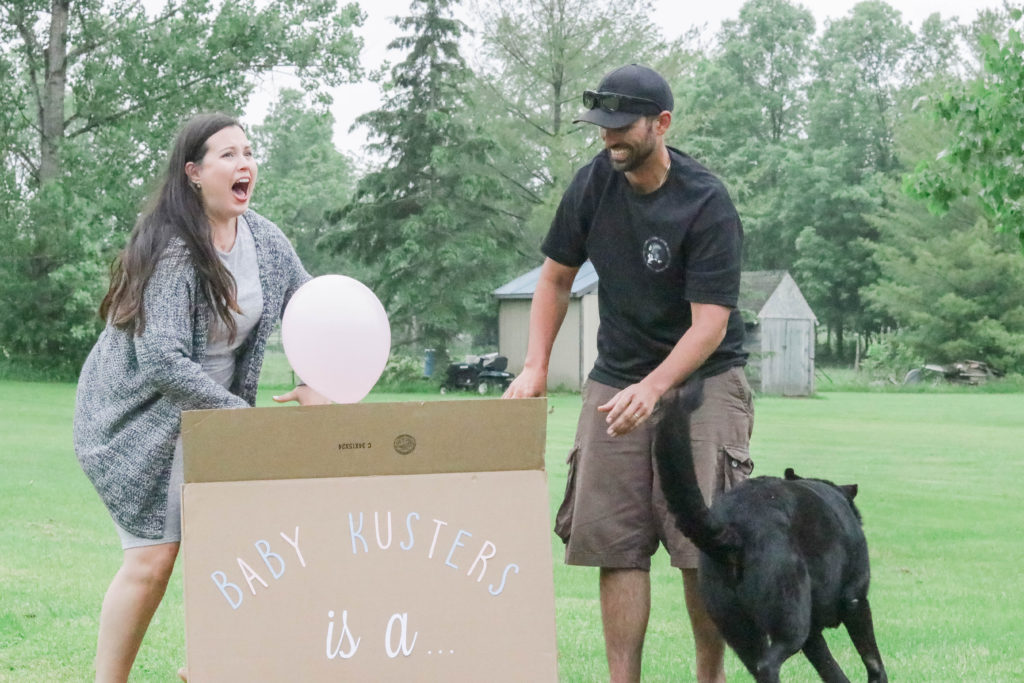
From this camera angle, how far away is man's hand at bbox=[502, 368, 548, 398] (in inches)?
137

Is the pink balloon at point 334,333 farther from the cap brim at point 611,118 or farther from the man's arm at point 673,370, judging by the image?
the cap brim at point 611,118

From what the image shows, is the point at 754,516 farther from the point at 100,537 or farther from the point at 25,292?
the point at 25,292

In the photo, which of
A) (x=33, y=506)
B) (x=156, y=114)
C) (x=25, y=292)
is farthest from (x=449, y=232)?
(x=33, y=506)

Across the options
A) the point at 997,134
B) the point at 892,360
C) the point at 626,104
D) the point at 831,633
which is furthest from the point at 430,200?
the point at 626,104

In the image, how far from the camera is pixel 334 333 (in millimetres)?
2850

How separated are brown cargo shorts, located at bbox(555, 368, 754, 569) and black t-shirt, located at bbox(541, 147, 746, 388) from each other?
115 millimetres

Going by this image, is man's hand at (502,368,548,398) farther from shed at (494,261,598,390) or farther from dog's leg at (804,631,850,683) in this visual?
shed at (494,261,598,390)

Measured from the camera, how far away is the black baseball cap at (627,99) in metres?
3.24

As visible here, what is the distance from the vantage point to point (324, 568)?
241 centimetres

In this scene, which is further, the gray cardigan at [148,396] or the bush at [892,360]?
the bush at [892,360]

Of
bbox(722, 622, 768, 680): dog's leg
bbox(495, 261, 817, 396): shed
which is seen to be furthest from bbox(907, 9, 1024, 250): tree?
bbox(495, 261, 817, 396): shed

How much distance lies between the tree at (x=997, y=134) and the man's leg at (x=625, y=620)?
5945 millimetres

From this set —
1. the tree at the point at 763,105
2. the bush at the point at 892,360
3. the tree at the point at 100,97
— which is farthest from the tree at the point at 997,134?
the tree at the point at 763,105

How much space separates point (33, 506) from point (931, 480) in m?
7.50
